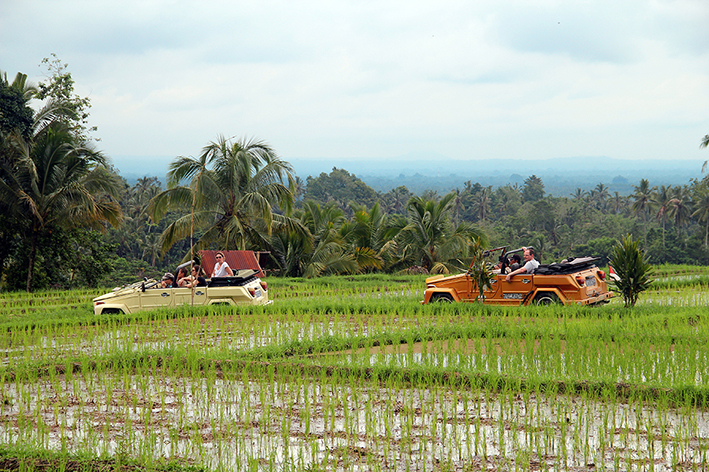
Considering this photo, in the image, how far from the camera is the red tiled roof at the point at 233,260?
55.1 feet

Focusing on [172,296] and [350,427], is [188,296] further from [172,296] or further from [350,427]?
[350,427]

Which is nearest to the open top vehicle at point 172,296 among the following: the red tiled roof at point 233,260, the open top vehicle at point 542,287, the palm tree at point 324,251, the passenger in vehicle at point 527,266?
the red tiled roof at point 233,260

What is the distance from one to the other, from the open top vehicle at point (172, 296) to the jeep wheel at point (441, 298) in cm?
382

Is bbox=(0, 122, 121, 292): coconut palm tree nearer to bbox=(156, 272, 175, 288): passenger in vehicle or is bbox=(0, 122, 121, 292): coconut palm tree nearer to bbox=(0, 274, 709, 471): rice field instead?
bbox=(156, 272, 175, 288): passenger in vehicle

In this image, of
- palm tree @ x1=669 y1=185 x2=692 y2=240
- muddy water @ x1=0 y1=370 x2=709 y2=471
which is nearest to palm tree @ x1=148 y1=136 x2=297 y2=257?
muddy water @ x1=0 y1=370 x2=709 y2=471

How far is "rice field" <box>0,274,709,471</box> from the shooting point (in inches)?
207

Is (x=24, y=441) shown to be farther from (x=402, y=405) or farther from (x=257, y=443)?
(x=402, y=405)

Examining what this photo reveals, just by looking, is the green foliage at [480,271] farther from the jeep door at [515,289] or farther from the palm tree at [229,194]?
the palm tree at [229,194]

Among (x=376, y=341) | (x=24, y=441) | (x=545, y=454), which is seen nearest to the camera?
(x=545, y=454)

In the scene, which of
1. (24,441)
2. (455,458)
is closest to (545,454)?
(455,458)

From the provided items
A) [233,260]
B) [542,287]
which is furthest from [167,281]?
[542,287]

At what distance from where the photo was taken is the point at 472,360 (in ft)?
27.1

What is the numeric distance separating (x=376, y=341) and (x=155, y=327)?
4421mm

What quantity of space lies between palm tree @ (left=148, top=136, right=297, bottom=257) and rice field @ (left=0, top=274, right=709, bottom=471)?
961 centimetres
